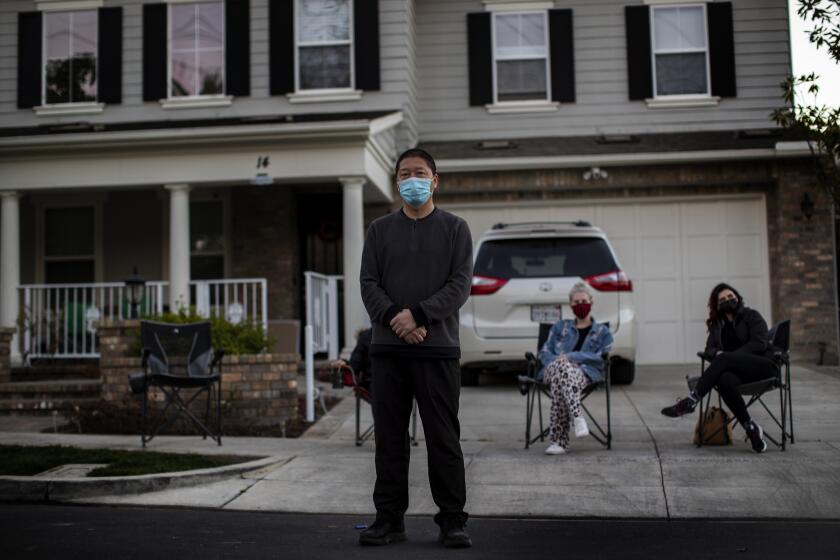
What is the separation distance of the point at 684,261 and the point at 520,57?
3965 millimetres

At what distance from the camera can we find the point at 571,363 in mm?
7445

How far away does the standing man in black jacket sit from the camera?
4.65 meters

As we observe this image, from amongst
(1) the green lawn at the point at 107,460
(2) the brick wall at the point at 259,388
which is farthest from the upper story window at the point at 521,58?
(1) the green lawn at the point at 107,460

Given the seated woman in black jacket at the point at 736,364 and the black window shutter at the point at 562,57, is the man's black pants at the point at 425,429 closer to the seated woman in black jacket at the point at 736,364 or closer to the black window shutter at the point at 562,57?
the seated woman in black jacket at the point at 736,364

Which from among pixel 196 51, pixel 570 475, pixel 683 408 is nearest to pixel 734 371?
pixel 683 408

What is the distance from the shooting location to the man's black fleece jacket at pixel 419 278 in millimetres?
4684

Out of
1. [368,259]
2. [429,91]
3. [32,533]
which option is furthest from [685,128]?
[32,533]

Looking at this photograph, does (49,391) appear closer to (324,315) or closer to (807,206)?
(324,315)

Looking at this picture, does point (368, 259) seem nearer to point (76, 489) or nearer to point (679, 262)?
point (76, 489)

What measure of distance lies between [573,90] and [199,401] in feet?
26.4

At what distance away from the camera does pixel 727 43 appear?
48.4 ft

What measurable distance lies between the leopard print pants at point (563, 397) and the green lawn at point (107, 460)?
2218mm

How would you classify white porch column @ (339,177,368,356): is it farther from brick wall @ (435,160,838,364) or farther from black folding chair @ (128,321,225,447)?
black folding chair @ (128,321,225,447)

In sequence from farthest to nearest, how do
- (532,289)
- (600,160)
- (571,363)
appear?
(600,160) → (532,289) → (571,363)
